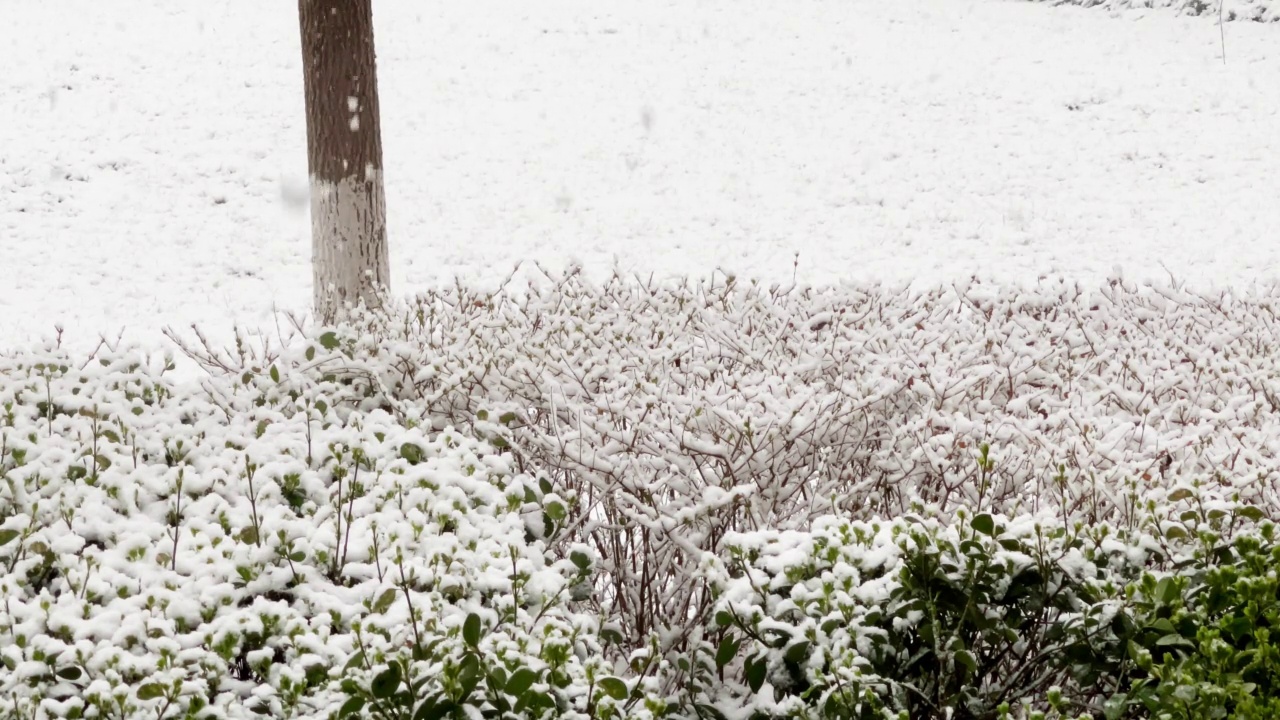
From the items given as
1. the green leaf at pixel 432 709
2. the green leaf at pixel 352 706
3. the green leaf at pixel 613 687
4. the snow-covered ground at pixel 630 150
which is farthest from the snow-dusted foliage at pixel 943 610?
the snow-covered ground at pixel 630 150

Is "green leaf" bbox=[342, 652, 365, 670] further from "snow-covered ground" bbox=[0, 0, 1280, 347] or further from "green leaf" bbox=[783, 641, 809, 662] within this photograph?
"snow-covered ground" bbox=[0, 0, 1280, 347]

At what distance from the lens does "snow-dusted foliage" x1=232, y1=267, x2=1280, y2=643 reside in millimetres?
3193

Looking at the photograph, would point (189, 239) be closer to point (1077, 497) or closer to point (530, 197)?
point (530, 197)

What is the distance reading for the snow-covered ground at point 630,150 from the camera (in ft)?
35.6

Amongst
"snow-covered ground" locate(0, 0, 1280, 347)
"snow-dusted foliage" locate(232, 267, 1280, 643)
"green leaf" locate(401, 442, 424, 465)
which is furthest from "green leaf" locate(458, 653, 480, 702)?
"snow-covered ground" locate(0, 0, 1280, 347)

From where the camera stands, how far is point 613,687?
1.98 m

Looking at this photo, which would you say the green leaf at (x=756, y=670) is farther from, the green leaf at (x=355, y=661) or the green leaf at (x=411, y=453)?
the green leaf at (x=411, y=453)

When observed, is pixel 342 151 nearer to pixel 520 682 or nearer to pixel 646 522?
pixel 646 522

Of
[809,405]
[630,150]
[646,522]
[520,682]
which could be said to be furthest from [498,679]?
[630,150]

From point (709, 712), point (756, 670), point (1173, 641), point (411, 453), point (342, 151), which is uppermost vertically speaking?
point (342, 151)

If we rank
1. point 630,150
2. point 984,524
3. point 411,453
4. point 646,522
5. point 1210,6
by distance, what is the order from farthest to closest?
1. point 1210,6
2. point 630,150
3. point 411,453
4. point 646,522
5. point 984,524

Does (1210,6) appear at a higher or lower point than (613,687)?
higher

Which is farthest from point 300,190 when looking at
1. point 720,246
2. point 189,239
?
point 720,246

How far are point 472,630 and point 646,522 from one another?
998mm
